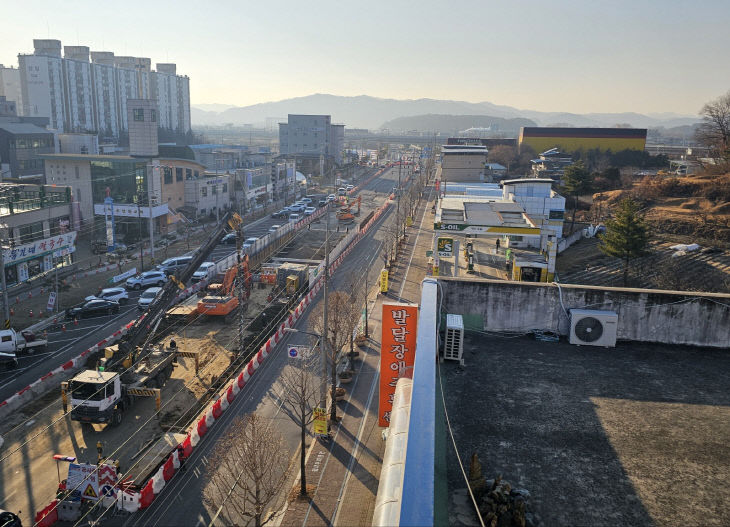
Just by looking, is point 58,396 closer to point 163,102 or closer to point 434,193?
point 434,193

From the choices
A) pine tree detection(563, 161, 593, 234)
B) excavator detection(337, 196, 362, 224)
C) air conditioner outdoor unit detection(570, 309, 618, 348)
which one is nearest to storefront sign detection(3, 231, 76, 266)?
excavator detection(337, 196, 362, 224)

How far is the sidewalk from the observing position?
15.9 meters

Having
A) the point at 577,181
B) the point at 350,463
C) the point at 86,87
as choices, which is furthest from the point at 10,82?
the point at 350,463

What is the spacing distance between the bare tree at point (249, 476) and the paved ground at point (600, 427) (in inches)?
242

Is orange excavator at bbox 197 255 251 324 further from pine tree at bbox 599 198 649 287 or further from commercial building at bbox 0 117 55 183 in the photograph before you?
commercial building at bbox 0 117 55 183

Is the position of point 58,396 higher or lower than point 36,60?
lower

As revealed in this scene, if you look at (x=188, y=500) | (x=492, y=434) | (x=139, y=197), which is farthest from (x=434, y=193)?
(x=492, y=434)

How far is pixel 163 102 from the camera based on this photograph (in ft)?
460

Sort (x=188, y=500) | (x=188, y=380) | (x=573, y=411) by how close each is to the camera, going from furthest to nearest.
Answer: (x=188, y=380) < (x=188, y=500) < (x=573, y=411)

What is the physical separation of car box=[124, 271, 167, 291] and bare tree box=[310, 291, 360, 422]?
48.9 feet

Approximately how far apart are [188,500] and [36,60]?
374 ft

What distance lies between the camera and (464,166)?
81.4m

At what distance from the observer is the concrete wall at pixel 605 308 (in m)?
11.8

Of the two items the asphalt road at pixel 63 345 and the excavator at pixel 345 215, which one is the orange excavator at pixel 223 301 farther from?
the excavator at pixel 345 215
